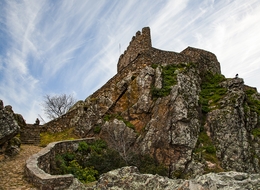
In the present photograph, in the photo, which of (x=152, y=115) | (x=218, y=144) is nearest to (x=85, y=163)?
(x=152, y=115)

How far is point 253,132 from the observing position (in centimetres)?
1852

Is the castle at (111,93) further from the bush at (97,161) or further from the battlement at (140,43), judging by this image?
the bush at (97,161)

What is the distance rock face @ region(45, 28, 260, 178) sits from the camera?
15844mm

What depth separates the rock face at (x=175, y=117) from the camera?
15.8 metres

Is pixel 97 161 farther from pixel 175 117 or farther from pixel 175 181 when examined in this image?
pixel 175 181

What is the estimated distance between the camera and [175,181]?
4941 mm

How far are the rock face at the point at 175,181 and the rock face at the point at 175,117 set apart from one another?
32.6ft

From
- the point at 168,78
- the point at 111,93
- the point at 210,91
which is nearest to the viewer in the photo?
the point at 168,78

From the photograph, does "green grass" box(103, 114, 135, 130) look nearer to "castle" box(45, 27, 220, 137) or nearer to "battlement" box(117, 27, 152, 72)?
"castle" box(45, 27, 220, 137)

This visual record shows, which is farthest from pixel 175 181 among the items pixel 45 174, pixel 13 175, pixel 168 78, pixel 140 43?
pixel 140 43

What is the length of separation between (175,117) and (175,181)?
12.0 m

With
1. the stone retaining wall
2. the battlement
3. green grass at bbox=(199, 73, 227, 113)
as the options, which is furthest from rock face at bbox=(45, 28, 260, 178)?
the stone retaining wall

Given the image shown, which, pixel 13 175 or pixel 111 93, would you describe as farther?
pixel 111 93

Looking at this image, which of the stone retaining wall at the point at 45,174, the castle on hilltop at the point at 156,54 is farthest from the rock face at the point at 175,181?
the castle on hilltop at the point at 156,54
